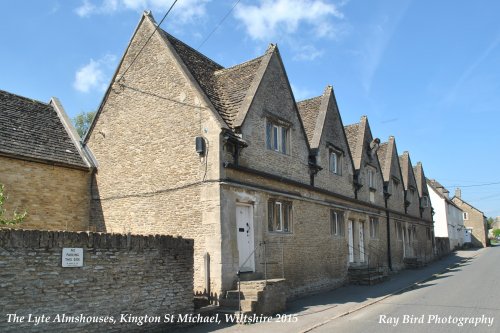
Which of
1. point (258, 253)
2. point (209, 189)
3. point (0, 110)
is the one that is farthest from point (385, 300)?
point (0, 110)

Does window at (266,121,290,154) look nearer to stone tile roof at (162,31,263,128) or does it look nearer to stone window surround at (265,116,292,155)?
stone window surround at (265,116,292,155)

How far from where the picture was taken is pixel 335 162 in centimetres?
2245

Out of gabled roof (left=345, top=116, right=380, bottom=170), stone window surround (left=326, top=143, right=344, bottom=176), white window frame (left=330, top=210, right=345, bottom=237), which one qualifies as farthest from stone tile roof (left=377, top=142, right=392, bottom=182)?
white window frame (left=330, top=210, right=345, bottom=237)

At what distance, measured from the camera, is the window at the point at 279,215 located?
1606cm

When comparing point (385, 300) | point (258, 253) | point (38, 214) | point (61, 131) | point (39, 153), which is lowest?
point (385, 300)

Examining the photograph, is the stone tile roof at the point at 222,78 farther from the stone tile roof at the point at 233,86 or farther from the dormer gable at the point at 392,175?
the dormer gable at the point at 392,175

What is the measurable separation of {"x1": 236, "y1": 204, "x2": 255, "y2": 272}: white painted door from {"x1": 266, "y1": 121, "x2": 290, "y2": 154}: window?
117 inches

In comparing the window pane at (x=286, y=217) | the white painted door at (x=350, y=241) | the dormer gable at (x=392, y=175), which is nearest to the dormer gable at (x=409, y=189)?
the dormer gable at (x=392, y=175)

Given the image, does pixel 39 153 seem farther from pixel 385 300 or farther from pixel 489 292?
pixel 489 292

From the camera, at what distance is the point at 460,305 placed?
13.7m

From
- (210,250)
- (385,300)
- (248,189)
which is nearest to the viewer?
(210,250)

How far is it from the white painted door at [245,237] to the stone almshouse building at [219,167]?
0.03 m

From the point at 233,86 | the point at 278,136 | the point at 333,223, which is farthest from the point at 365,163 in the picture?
the point at 233,86

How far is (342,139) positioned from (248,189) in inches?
392
